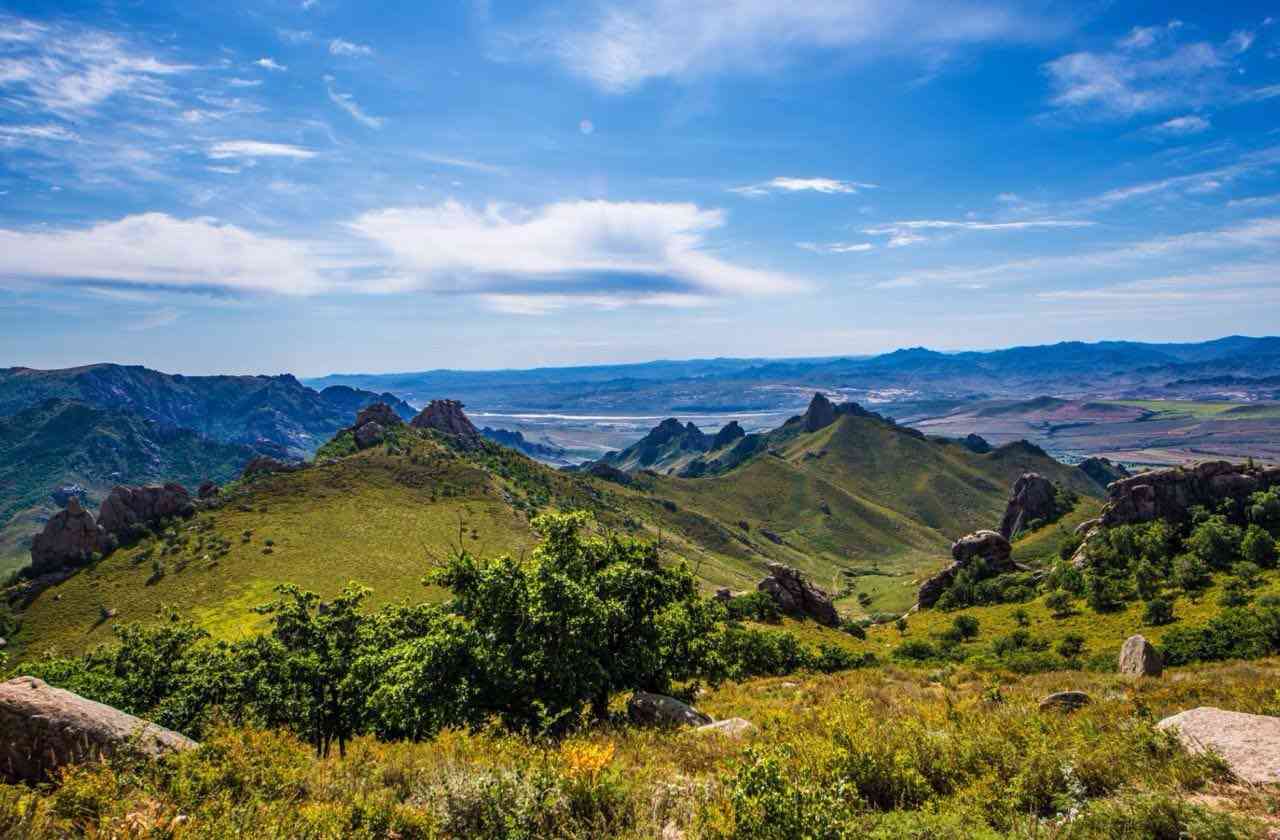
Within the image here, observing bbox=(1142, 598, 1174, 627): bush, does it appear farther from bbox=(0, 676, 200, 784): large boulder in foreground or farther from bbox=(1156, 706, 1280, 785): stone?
bbox=(0, 676, 200, 784): large boulder in foreground

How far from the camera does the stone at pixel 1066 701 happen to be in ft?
69.8

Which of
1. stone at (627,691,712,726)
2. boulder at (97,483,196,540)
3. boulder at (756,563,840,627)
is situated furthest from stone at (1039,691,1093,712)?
boulder at (97,483,196,540)

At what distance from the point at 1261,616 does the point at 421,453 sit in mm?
185743

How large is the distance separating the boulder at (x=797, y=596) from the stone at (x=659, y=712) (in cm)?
6602

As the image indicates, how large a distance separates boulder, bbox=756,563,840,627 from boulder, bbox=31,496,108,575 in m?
147

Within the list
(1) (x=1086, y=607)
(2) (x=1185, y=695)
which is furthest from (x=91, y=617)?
(1) (x=1086, y=607)

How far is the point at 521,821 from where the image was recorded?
1204cm

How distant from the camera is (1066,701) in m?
21.8

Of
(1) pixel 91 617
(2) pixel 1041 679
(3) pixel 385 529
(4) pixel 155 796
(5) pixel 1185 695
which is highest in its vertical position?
(4) pixel 155 796

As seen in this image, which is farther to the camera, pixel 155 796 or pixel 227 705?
pixel 227 705

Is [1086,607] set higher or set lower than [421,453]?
lower

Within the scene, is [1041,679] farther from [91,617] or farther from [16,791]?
[91,617]

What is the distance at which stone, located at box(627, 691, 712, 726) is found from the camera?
23078 mm

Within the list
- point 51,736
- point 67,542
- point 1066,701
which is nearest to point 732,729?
point 1066,701
